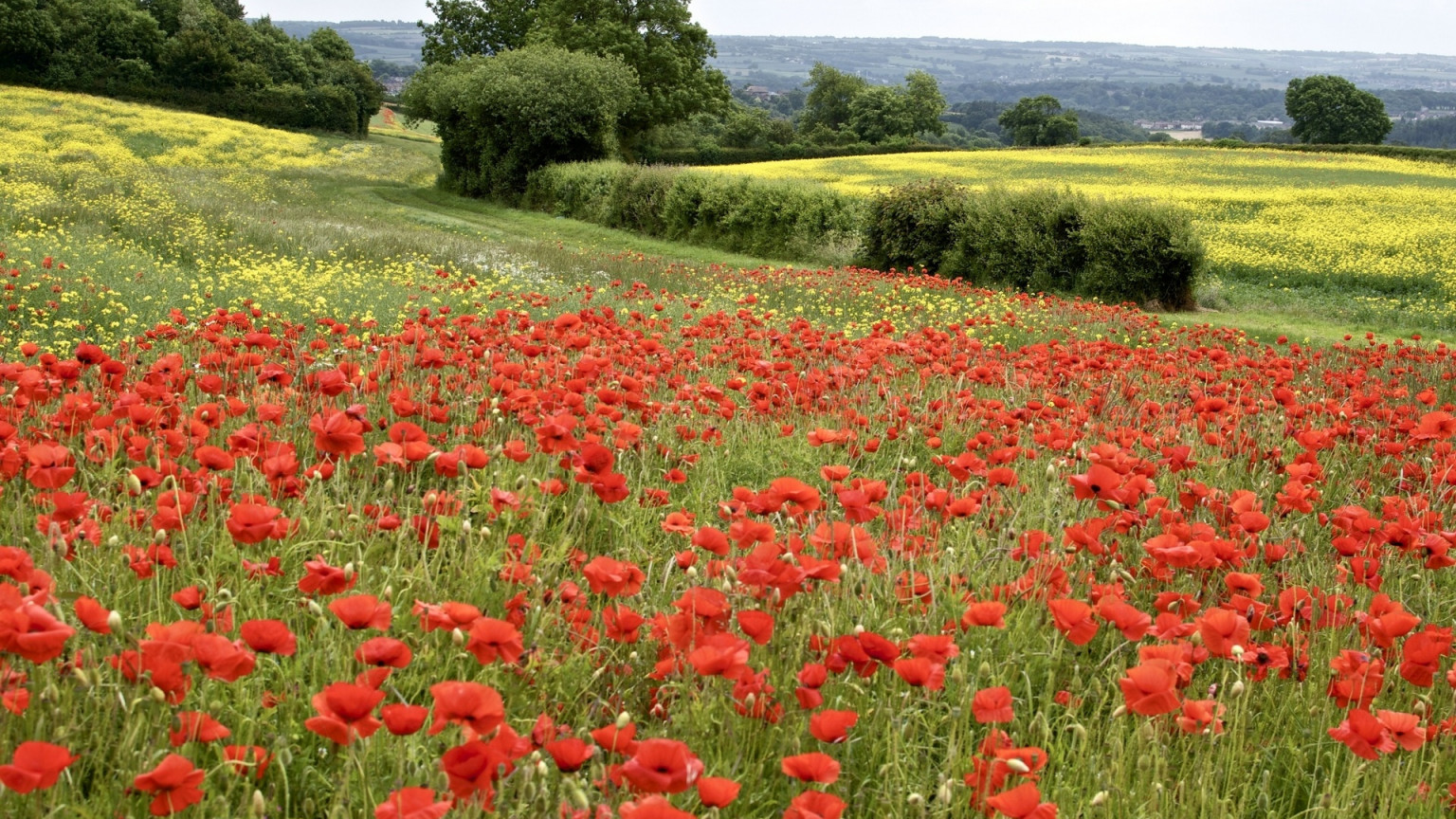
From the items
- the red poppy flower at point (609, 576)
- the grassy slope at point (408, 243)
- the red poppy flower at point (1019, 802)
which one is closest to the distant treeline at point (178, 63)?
the grassy slope at point (408, 243)

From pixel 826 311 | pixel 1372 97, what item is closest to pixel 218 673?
pixel 826 311

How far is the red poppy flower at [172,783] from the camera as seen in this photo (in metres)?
1.29

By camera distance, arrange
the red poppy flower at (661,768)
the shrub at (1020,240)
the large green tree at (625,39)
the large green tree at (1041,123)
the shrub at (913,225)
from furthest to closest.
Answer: the large green tree at (1041,123), the large green tree at (625,39), the shrub at (913,225), the shrub at (1020,240), the red poppy flower at (661,768)

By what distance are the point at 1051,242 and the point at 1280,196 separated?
546 inches

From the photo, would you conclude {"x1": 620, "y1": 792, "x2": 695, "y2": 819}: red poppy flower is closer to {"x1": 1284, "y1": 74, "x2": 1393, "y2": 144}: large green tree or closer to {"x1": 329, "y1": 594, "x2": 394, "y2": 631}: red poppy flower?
{"x1": 329, "y1": 594, "x2": 394, "y2": 631}: red poppy flower

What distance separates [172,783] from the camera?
1.31m

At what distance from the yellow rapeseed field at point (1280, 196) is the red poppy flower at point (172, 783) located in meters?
18.5

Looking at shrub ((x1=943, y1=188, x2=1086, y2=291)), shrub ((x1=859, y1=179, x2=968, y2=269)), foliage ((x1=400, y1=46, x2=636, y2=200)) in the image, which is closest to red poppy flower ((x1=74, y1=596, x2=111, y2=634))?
shrub ((x1=943, y1=188, x2=1086, y2=291))

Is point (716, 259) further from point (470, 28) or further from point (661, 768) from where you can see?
point (470, 28)

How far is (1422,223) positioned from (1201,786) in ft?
85.9

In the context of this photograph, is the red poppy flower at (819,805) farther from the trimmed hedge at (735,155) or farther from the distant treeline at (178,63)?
the distant treeline at (178,63)

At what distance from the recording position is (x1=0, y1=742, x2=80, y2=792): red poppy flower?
119cm

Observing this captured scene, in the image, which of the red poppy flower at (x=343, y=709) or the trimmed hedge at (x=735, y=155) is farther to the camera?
the trimmed hedge at (x=735, y=155)

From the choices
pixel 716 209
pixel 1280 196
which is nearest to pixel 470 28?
pixel 716 209
